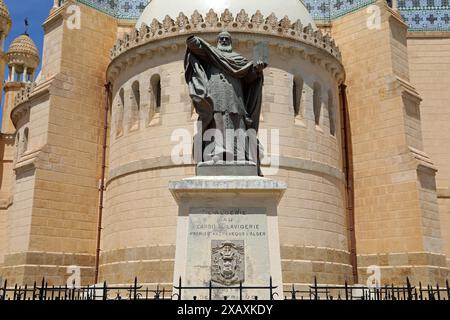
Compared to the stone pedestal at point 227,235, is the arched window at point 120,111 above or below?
above

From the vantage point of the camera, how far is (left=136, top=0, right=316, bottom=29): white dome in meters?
19.0

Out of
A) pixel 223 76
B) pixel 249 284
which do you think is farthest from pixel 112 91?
pixel 249 284

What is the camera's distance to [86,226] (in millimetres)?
19375

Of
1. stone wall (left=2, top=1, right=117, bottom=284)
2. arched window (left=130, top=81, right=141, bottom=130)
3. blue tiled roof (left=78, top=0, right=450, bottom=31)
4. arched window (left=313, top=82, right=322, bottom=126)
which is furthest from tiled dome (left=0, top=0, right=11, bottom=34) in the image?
arched window (left=313, top=82, right=322, bottom=126)

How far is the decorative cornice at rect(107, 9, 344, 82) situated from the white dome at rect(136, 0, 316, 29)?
608mm

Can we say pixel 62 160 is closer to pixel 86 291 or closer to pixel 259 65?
pixel 86 291

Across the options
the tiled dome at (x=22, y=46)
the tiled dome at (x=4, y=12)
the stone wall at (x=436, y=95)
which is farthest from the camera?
the tiled dome at (x=22, y=46)

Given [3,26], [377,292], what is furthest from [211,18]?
[3,26]

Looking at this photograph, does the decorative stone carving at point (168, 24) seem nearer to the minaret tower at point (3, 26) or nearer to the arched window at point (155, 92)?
the arched window at point (155, 92)

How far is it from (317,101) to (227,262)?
13134mm

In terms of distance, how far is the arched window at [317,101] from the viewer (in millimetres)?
19089

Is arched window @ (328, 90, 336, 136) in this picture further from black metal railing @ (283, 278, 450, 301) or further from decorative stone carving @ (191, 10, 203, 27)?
black metal railing @ (283, 278, 450, 301)

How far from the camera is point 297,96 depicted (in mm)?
18781

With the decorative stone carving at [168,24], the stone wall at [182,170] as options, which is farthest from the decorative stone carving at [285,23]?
the decorative stone carving at [168,24]
